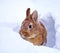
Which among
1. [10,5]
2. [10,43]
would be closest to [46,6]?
[10,5]

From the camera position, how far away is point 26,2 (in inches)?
51.8

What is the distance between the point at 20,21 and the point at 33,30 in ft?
0.35

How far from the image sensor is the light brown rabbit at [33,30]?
49.0 inches

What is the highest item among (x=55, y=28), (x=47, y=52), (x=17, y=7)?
(x=17, y=7)

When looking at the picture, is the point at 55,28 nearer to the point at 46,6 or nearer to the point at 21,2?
the point at 46,6

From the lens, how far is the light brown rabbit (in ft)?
4.08

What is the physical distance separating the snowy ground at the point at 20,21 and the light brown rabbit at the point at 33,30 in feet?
0.09

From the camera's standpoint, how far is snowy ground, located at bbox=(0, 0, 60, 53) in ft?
4.03

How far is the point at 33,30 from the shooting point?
126 centimetres

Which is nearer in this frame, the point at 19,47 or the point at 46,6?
the point at 19,47

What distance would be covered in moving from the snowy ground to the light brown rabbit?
0.03 metres

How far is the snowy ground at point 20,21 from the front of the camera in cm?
123

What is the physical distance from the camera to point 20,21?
1.27m

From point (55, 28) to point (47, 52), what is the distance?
177 mm
